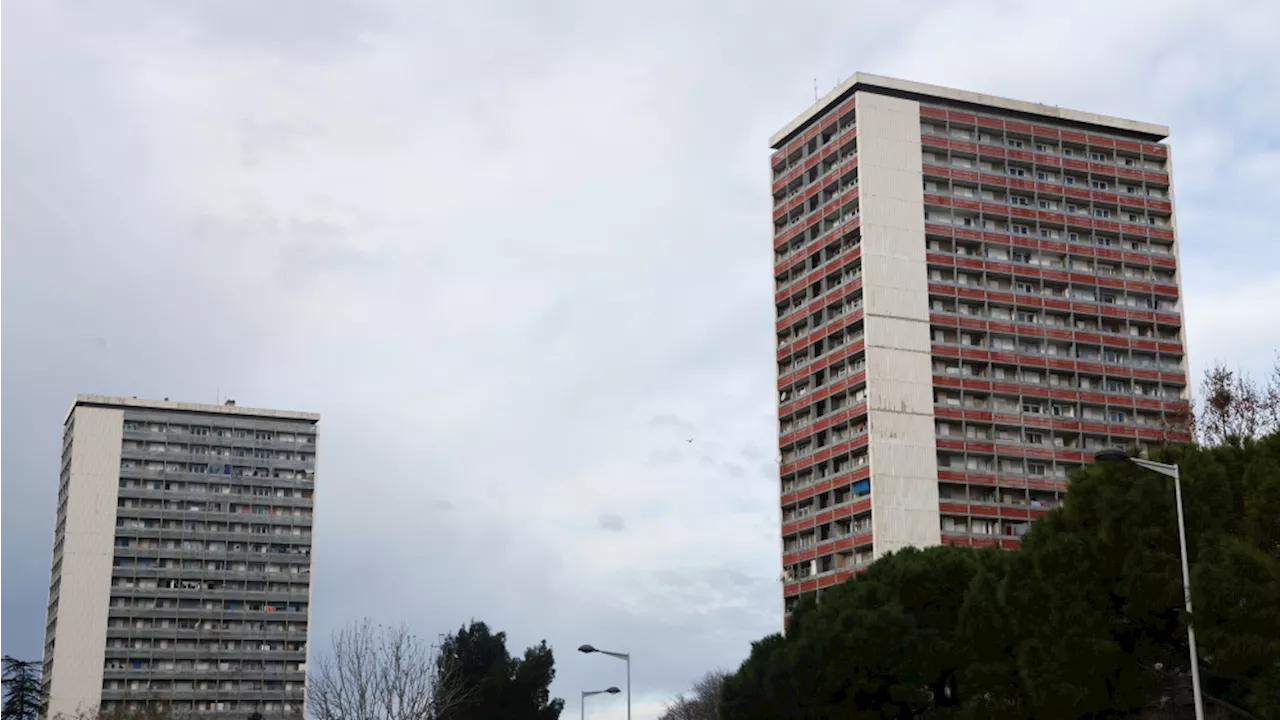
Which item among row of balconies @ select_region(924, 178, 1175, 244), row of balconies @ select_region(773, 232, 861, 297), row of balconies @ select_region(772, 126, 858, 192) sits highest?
row of balconies @ select_region(772, 126, 858, 192)

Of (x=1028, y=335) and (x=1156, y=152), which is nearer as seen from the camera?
(x=1028, y=335)

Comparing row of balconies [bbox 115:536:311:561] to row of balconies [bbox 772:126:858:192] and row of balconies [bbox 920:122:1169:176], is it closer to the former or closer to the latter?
row of balconies [bbox 772:126:858:192]

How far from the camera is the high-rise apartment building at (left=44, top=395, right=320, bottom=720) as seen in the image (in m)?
160

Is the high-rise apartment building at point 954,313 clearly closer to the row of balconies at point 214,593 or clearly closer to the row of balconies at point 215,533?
the row of balconies at point 215,533

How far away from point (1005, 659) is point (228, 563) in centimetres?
12709

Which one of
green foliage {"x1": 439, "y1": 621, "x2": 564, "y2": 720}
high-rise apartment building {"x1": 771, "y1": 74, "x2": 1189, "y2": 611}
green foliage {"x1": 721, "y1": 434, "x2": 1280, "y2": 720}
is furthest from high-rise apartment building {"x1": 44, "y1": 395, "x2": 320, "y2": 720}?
green foliage {"x1": 721, "y1": 434, "x2": 1280, "y2": 720}

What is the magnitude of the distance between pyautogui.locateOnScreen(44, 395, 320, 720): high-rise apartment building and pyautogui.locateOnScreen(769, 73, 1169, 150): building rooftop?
7619 centimetres

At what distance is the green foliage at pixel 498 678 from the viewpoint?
108m

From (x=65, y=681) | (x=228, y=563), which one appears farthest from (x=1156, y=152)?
(x=65, y=681)

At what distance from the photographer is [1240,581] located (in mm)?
40500

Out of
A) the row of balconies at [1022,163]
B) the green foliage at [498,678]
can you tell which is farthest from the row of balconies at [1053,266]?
the green foliage at [498,678]

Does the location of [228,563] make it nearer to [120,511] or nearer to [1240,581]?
[120,511]

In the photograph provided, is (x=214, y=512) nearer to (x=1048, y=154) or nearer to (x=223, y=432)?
(x=223, y=432)

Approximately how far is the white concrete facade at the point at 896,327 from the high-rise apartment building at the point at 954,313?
0.45 ft
